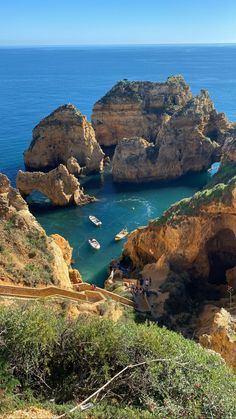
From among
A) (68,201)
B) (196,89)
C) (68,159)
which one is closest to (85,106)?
(196,89)

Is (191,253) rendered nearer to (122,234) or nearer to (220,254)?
(220,254)

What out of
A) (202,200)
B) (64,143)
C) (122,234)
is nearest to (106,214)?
(122,234)

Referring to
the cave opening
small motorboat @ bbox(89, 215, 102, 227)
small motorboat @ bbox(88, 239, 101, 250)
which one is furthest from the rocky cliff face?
small motorboat @ bbox(89, 215, 102, 227)

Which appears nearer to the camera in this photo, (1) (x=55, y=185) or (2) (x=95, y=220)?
(2) (x=95, y=220)

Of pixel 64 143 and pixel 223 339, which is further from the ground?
pixel 223 339

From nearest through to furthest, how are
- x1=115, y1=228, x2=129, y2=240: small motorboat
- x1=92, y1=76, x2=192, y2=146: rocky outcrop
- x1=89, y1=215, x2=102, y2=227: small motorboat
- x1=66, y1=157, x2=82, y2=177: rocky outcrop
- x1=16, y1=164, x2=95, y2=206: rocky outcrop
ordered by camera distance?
x1=115, y1=228, x2=129, y2=240: small motorboat
x1=89, y1=215, x2=102, y2=227: small motorboat
x1=16, y1=164, x2=95, y2=206: rocky outcrop
x1=66, y1=157, x2=82, y2=177: rocky outcrop
x1=92, y1=76, x2=192, y2=146: rocky outcrop

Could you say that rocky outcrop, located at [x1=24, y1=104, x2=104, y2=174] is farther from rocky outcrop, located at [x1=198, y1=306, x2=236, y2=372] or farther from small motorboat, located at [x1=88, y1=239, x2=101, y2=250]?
rocky outcrop, located at [x1=198, y1=306, x2=236, y2=372]
